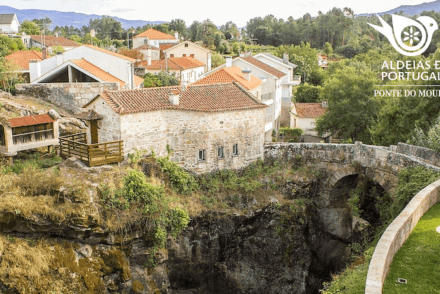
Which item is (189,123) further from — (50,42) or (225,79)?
(50,42)

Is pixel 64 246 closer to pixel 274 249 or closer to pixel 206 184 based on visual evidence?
pixel 206 184

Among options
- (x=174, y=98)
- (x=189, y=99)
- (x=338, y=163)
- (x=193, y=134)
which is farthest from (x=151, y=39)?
(x=338, y=163)

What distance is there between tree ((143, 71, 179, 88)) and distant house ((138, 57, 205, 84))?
1.97 metres

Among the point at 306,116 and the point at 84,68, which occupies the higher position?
the point at 84,68

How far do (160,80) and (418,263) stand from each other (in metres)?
33.5

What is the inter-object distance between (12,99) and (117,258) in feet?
42.7

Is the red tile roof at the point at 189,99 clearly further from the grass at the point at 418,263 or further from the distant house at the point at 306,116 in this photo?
the distant house at the point at 306,116

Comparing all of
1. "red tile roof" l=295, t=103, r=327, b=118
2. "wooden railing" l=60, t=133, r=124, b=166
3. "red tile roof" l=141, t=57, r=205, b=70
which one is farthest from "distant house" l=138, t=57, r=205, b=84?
"wooden railing" l=60, t=133, r=124, b=166

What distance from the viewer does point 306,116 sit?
4478cm

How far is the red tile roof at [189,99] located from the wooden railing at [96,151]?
6.05ft

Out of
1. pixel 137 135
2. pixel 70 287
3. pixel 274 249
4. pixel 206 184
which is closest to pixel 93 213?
pixel 70 287

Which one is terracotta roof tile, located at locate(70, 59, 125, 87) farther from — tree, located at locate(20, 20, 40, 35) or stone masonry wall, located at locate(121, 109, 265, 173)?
tree, located at locate(20, 20, 40, 35)

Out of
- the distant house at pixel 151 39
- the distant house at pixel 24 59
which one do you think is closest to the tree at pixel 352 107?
the distant house at pixel 24 59

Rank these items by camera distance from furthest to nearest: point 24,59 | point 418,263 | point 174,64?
point 174,64, point 24,59, point 418,263
